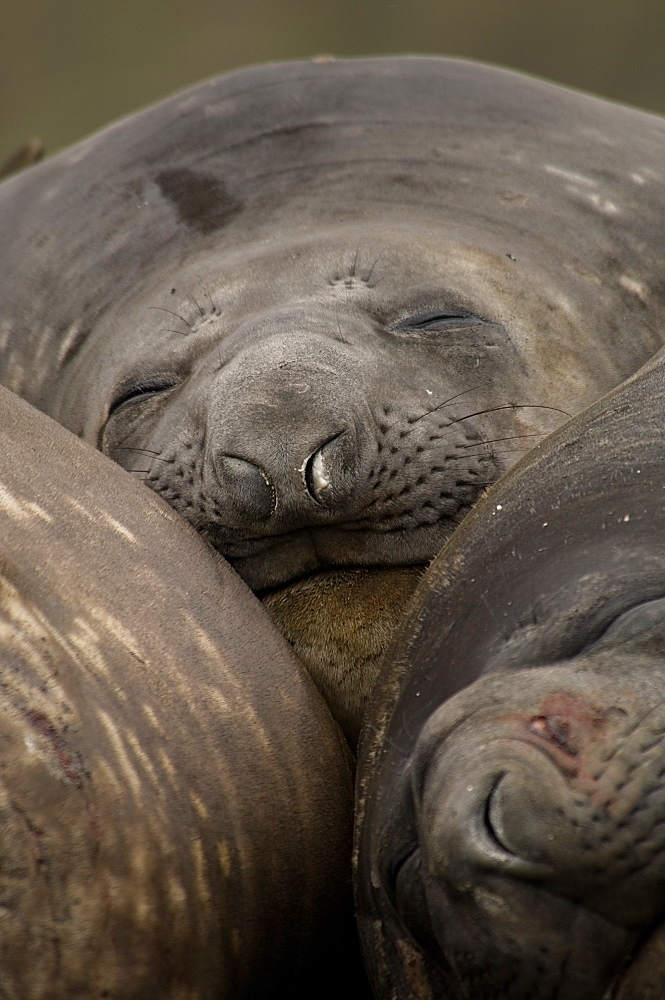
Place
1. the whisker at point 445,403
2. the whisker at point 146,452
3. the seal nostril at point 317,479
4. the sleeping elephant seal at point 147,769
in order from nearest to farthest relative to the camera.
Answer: the sleeping elephant seal at point 147,769
the seal nostril at point 317,479
the whisker at point 445,403
the whisker at point 146,452

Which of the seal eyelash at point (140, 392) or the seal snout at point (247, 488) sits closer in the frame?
the seal snout at point (247, 488)

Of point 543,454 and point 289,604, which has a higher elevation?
point 543,454

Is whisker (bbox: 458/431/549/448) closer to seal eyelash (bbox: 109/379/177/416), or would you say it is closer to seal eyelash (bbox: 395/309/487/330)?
seal eyelash (bbox: 395/309/487/330)

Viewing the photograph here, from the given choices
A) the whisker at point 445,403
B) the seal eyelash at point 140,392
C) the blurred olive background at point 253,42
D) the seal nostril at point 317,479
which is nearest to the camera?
the seal nostril at point 317,479

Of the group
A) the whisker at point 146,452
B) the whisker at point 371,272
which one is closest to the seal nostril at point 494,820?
the whisker at point 146,452

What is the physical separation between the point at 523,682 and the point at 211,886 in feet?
1.94

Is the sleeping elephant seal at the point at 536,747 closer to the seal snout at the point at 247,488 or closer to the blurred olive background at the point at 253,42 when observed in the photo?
the seal snout at the point at 247,488

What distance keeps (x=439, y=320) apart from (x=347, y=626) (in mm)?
768

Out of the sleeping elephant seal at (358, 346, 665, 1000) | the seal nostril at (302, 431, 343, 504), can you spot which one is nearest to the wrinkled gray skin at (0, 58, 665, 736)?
the seal nostril at (302, 431, 343, 504)

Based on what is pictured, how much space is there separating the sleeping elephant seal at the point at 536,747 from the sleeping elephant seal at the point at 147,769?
0.18 meters

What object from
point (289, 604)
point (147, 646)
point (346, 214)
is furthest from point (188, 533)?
point (346, 214)

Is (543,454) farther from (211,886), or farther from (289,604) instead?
(211,886)

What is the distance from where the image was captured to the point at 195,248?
11.0 ft

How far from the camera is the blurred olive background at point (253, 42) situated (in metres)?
10.5
